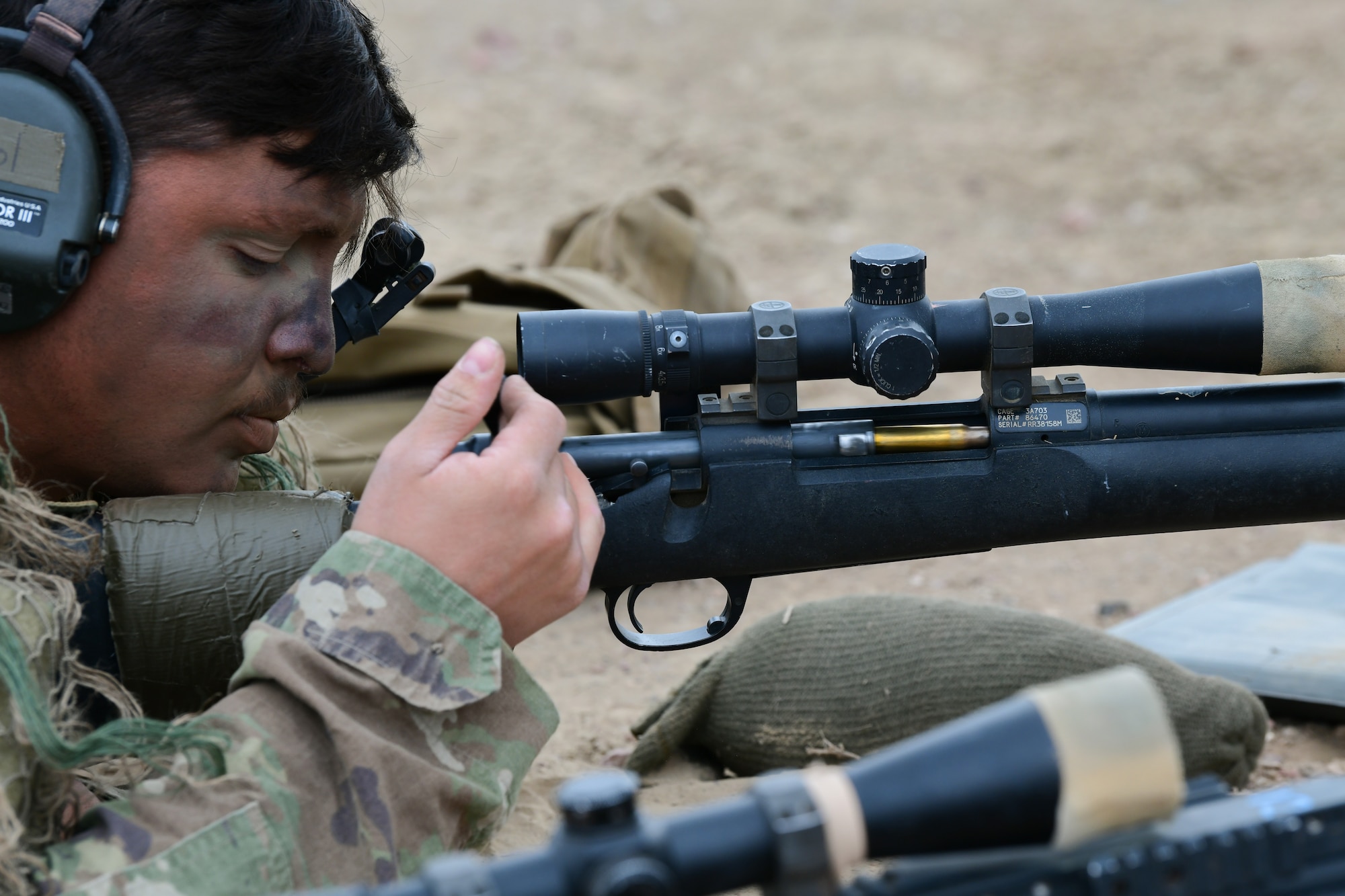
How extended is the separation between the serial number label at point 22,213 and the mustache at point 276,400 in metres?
0.37

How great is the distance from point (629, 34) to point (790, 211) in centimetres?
283

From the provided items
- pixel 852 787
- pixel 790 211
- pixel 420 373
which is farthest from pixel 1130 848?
pixel 790 211

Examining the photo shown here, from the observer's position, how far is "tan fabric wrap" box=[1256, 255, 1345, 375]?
196 cm

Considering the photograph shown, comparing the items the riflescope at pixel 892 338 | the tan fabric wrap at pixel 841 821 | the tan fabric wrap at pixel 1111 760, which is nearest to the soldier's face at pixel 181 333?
the riflescope at pixel 892 338

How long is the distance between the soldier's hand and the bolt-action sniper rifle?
0.32 meters

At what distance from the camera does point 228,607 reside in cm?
169

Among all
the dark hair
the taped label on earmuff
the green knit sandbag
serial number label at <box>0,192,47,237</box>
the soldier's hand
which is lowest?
the green knit sandbag

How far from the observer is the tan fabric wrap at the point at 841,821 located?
1016 millimetres

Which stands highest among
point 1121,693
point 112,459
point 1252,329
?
point 1252,329

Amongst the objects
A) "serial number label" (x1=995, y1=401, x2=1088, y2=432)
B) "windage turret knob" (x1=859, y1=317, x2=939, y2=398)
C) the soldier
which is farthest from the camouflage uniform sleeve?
"serial number label" (x1=995, y1=401, x2=1088, y2=432)

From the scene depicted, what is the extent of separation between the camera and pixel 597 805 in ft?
3.26

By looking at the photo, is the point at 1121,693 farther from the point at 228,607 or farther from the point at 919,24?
the point at 919,24

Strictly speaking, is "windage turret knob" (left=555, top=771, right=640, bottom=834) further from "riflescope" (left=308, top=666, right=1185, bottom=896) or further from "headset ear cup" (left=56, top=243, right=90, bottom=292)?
"headset ear cup" (left=56, top=243, right=90, bottom=292)

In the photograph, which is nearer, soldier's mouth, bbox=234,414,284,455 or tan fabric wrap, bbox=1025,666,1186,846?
tan fabric wrap, bbox=1025,666,1186,846
